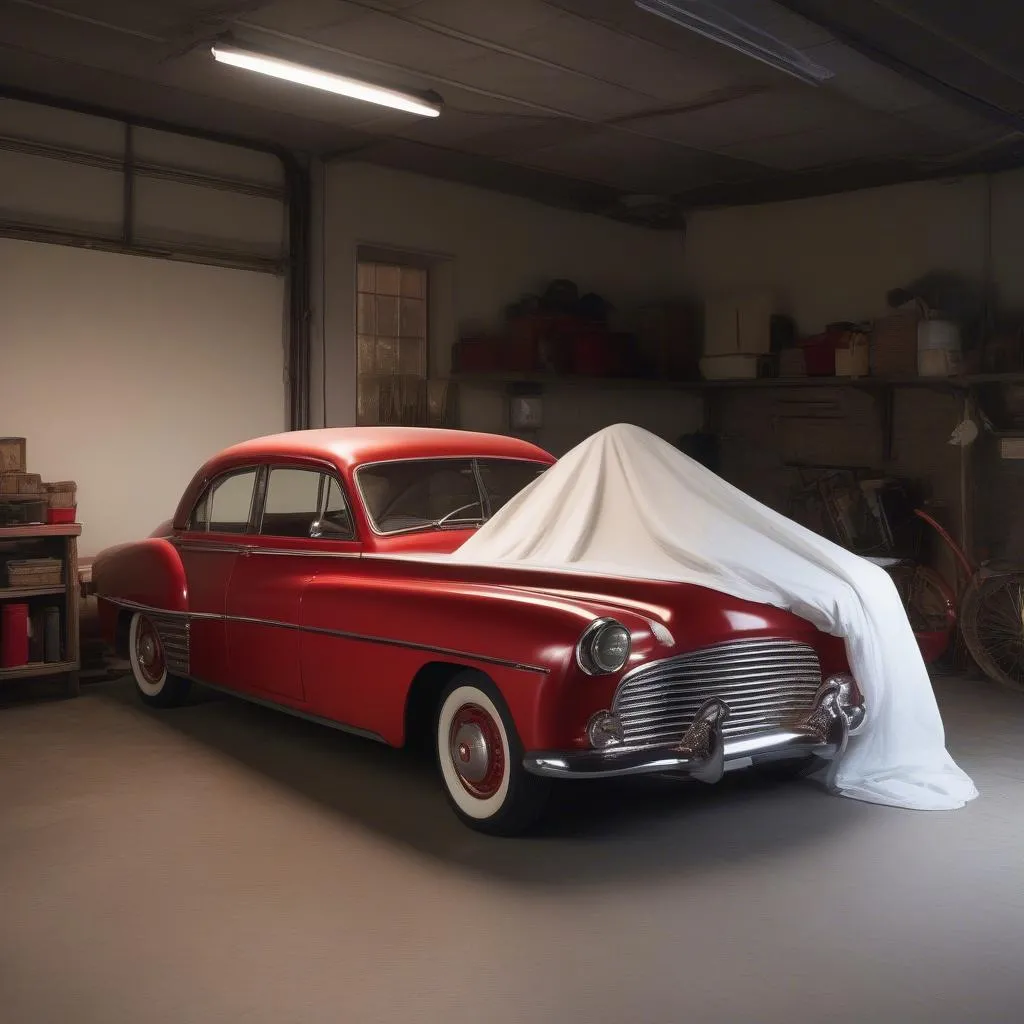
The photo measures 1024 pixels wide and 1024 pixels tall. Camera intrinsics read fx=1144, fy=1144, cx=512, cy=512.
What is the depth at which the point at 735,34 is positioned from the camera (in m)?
5.13

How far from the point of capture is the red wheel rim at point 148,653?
224 inches

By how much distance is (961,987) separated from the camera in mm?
2727

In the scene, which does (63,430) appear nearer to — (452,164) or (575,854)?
(452,164)

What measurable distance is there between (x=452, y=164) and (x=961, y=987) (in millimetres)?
6629

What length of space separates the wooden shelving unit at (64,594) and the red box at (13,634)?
0.05 meters

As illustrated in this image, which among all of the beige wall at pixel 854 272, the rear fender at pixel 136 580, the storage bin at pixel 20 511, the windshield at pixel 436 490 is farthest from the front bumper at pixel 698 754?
the beige wall at pixel 854 272

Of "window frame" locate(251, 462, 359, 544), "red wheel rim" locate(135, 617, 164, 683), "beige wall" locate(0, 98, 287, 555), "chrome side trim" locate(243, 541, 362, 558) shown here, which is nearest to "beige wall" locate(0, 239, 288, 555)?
"beige wall" locate(0, 98, 287, 555)

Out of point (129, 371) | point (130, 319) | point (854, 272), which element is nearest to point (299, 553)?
point (129, 371)

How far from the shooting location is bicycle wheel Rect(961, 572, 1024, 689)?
20.8ft

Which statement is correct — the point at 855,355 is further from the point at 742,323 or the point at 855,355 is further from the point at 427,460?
the point at 427,460

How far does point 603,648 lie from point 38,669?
3.56 metres

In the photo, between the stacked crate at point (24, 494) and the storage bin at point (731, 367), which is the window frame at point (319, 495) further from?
the storage bin at point (731, 367)

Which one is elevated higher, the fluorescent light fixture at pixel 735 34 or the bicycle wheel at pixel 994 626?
the fluorescent light fixture at pixel 735 34

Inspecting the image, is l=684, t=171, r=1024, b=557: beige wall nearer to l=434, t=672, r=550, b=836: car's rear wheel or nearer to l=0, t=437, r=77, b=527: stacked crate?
l=434, t=672, r=550, b=836: car's rear wheel
